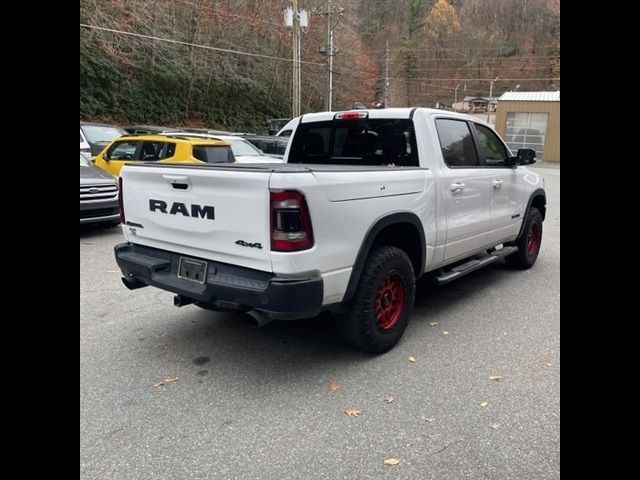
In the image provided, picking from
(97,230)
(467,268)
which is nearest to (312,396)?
(467,268)

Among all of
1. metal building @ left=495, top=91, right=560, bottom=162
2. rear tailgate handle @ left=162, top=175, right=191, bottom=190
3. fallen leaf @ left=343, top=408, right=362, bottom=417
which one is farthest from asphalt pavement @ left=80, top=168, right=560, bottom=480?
metal building @ left=495, top=91, right=560, bottom=162

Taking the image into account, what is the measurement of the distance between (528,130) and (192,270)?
32211mm

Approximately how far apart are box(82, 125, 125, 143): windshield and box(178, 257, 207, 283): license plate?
10740 millimetres

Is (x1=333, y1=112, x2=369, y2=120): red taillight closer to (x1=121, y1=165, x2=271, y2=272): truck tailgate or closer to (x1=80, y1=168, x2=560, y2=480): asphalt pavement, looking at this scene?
(x1=121, y1=165, x2=271, y2=272): truck tailgate

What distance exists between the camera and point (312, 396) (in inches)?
128

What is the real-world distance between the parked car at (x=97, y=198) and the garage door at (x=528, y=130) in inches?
1095

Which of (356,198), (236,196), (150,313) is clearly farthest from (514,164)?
(150,313)

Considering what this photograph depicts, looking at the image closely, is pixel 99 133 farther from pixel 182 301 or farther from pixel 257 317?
pixel 257 317

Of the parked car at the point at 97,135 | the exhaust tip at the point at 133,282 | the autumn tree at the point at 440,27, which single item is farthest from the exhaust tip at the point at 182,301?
the autumn tree at the point at 440,27

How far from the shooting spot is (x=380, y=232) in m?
3.75

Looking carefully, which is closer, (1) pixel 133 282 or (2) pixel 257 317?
(2) pixel 257 317

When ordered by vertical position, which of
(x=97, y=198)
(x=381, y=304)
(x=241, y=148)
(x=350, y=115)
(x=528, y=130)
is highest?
(x=528, y=130)
